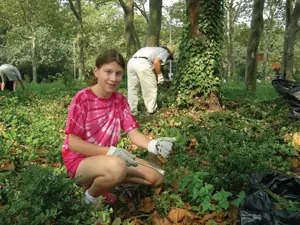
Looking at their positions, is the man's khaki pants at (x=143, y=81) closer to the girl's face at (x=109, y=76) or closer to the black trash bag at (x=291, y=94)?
the black trash bag at (x=291, y=94)

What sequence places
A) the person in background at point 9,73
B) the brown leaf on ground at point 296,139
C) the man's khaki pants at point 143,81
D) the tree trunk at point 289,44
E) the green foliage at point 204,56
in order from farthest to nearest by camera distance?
the tree trunk at point 289,44 < the person in background at point 9,73 < the green foliage at point 204,56 < the man's khaki pants at point 143,81 < the brown leaf on ground at point 296,139

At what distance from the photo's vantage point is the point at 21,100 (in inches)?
332

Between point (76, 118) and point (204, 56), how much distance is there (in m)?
4.30

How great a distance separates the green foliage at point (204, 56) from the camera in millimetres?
6629

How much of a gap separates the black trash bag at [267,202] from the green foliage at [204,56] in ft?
13.3

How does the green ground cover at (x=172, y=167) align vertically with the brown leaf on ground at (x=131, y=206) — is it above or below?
above

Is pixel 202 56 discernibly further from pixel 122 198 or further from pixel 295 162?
pixel 122 198

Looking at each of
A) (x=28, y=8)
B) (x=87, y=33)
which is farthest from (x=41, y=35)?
(x=28, y=8)

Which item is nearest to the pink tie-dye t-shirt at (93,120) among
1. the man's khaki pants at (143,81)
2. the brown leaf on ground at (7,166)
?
the brown leaf on ground at (7,166)

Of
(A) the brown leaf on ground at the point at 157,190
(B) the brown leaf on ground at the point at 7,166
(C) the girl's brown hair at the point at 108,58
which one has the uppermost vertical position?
(C) the girl's brown hair at the point at 108,58

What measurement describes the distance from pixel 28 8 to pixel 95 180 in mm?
26776

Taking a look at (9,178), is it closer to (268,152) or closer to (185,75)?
(268,152)

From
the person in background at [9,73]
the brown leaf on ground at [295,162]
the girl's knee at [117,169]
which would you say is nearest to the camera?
the girl's knee at [117,169]

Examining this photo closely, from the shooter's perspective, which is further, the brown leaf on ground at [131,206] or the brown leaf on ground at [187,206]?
the brown leaf on ground at [131,206]
